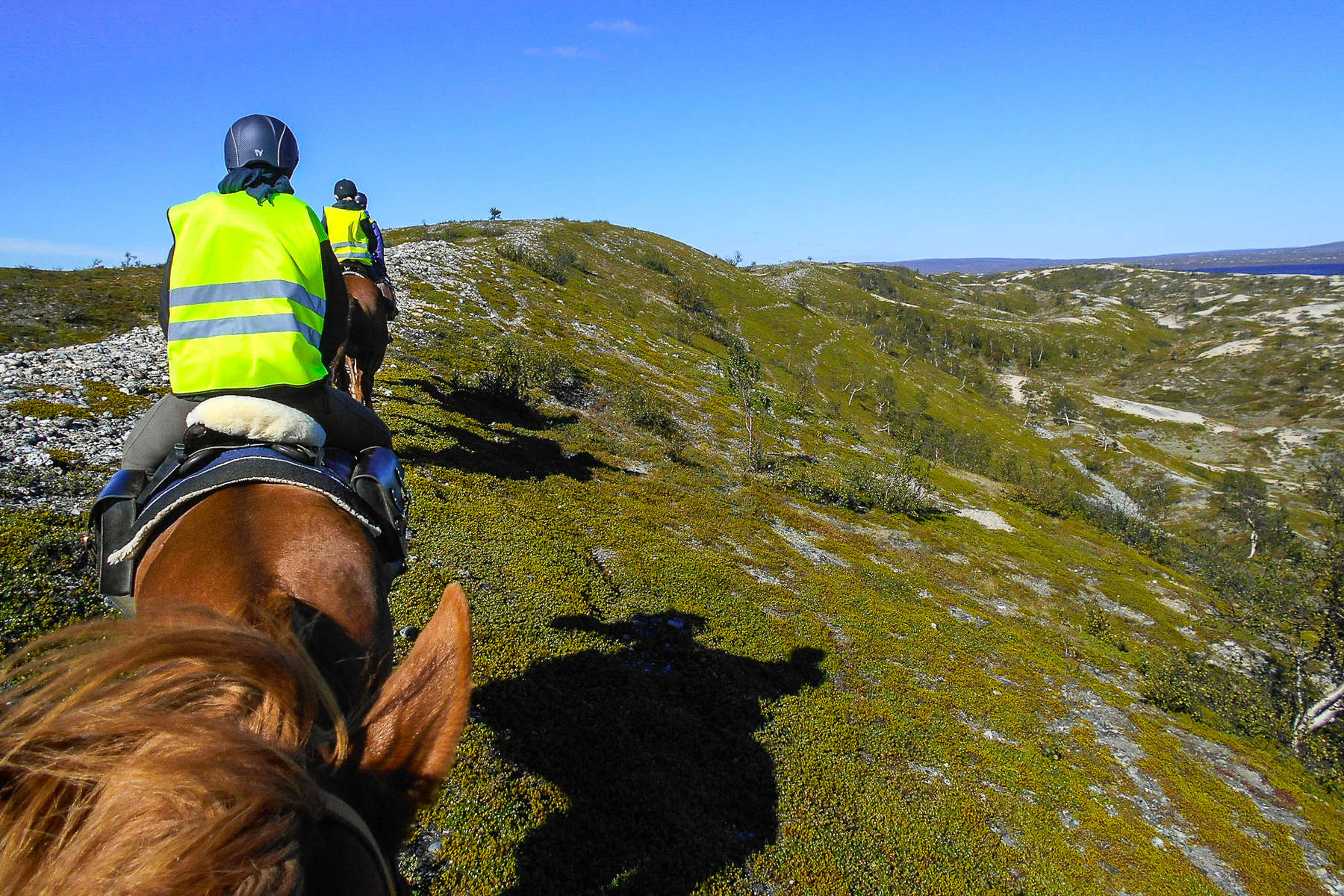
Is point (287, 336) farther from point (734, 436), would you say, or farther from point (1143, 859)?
point (734, 436)

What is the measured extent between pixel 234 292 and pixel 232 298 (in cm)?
4

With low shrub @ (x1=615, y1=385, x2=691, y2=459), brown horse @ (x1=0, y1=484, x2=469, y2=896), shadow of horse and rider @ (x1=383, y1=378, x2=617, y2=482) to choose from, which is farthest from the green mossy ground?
brown horse @ (x1=0, y1=484, x2=469, y2=896)

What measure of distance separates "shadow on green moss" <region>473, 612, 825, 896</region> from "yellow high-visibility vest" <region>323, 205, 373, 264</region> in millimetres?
6709

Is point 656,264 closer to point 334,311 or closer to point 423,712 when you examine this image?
point 334,311

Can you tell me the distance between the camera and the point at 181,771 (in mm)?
998

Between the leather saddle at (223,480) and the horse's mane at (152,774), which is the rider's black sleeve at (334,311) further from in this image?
the horse's mane at (152,774)

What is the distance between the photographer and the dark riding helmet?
3.73 metres

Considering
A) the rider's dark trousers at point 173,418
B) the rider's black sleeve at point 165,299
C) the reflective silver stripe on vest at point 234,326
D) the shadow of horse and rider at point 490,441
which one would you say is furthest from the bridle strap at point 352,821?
the shadow of horse and rider at point 490,441

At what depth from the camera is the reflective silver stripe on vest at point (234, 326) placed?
3.26 m

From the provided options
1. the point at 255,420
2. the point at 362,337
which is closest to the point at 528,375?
the point at 362,337

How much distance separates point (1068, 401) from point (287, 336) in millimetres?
157634

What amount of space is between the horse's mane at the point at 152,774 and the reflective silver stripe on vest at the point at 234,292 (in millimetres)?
2605

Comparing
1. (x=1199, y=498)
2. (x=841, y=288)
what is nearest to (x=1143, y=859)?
(x=1199, y=498)

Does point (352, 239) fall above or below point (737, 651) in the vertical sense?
above
